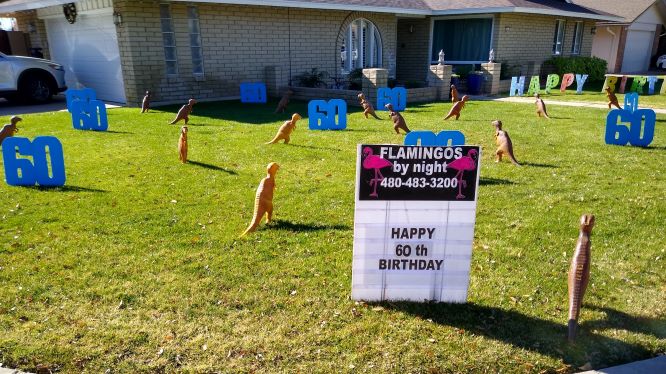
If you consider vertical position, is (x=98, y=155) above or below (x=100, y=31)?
below

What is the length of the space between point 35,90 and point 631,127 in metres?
16.0

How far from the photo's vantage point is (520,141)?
31.4ft

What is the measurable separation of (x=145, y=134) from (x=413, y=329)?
27.3ft

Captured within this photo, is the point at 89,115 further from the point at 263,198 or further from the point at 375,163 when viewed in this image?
the point at 375,163

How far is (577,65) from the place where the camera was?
24.1 metres

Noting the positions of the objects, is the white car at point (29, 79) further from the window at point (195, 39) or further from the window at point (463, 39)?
the window at point (463, 39)

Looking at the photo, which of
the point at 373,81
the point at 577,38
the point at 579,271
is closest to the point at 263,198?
the point at 579,271

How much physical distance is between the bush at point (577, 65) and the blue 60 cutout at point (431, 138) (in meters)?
20.6

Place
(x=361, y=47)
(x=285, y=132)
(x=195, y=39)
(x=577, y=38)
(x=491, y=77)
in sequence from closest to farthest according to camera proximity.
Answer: (x=285, y=132) → (x=195, y=39) → (x=491, y=77) → (x=361, y=47) → (x=577, y=38)

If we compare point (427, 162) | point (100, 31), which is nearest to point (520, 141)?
point (427, 162)

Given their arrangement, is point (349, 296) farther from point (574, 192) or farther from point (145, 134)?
point (145, 134)

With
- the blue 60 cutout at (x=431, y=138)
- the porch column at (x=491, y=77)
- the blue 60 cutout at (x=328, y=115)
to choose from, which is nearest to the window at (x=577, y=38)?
the porch column at (x=491, y=77)

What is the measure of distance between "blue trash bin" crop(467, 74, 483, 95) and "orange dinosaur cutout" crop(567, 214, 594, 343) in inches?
680

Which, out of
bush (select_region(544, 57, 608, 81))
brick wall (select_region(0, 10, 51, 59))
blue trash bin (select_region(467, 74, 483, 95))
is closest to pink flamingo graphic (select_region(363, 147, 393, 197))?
blue trash bin (select_region(467, 74, 483, 95))
